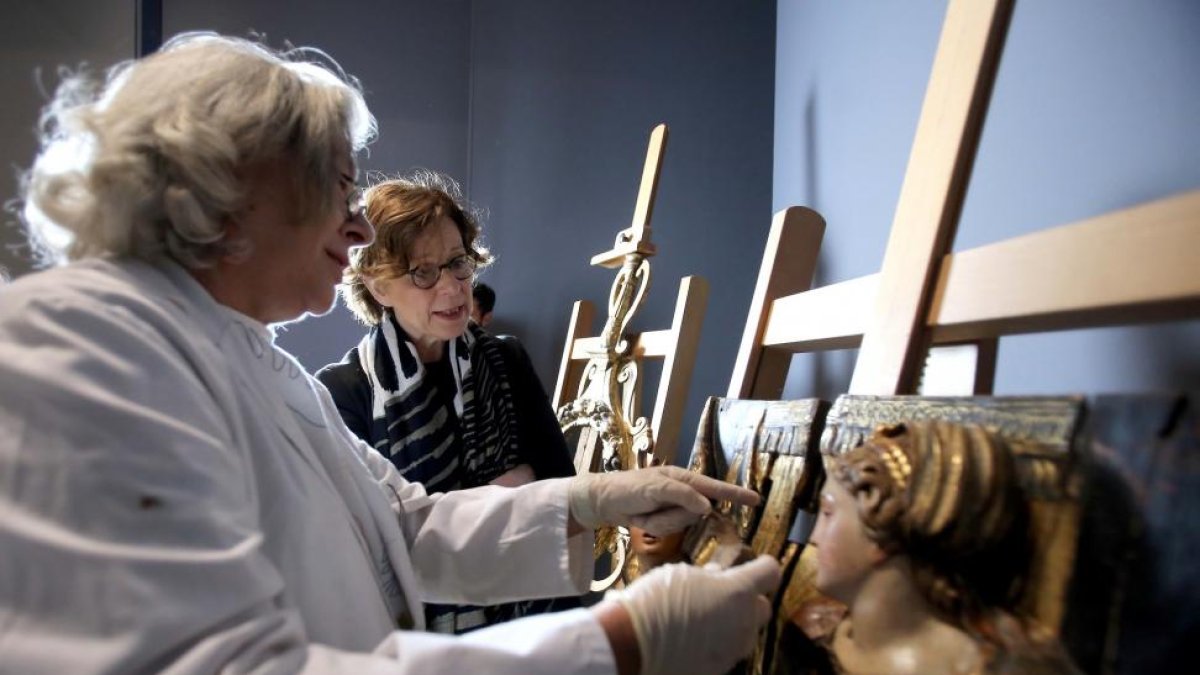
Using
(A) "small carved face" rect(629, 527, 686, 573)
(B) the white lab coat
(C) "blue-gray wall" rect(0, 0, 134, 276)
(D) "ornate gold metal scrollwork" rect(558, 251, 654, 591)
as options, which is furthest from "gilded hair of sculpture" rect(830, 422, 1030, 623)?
(C) "blue-gray wall" rect(0, 0, 134, 276)

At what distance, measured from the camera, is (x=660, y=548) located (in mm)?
1183

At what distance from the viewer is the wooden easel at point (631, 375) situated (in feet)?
6.61

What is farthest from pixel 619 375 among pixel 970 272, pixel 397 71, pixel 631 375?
pixel 397 71

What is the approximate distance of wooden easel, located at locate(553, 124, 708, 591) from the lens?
201 cm

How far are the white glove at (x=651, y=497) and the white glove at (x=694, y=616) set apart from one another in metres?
0.23

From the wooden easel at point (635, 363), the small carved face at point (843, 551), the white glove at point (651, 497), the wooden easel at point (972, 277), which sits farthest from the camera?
the wooden easel at point (635, 363)

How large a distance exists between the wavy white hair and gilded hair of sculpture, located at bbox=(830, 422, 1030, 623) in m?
0.74

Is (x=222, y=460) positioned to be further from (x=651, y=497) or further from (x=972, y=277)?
(x=972, y=277)

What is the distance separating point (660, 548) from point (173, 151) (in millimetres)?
786

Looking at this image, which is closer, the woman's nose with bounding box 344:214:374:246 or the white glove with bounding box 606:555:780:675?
the white glove with bounding box 606:555:780:675

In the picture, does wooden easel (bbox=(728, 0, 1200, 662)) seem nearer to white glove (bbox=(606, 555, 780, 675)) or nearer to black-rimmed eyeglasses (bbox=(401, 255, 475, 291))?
white glove (bbox=(606, 555, 780, 675))

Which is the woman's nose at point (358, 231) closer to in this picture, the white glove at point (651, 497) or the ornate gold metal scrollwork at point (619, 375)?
the white glove at point (651, 497)

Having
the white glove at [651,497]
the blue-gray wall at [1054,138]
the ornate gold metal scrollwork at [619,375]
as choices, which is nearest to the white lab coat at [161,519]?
the white glove at [651,497]

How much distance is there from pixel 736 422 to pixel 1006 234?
50 centimetres
